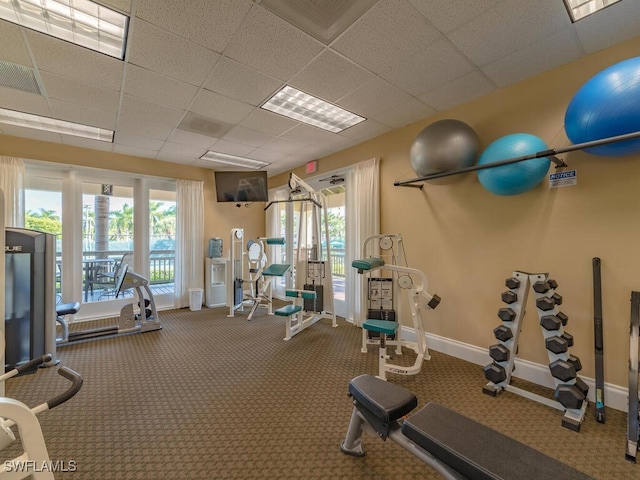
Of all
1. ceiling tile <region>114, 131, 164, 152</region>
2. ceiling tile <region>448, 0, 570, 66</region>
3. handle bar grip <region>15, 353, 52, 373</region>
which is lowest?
handle bar grip <region>15, 353, 52, 373</region>

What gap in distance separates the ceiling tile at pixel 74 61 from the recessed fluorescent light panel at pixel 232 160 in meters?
2.15

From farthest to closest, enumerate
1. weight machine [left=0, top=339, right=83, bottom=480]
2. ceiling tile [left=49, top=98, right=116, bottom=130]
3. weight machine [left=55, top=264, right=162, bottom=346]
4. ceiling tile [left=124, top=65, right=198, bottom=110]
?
weight machine [left=55, top=264, right=162, bottom=346] → ceiling tile [left=49, top=98, right=116, bottom=130] → ceiling tile [left=124, top=65, right=198, bottom=110] → weight machine [left=0, top=339, right=83, bottom=480]

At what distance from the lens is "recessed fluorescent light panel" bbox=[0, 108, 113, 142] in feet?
11.1

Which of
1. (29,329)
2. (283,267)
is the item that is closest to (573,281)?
(283,267)

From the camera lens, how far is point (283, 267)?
14.5 feet

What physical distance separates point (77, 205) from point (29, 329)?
2.99m

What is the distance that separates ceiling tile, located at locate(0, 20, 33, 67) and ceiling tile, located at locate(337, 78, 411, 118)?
2.69m

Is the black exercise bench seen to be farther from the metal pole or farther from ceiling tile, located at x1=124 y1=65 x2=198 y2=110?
ceiling tile, located at x1=124 y1=65 x2=198 y2=110

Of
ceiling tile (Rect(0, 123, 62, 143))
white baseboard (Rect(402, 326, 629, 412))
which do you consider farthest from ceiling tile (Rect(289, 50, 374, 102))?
ceiling tile (Rect(0, 123, 62, 143))

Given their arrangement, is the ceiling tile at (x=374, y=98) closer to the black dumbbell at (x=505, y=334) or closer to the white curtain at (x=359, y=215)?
the white curtain at (x=359, y=215)

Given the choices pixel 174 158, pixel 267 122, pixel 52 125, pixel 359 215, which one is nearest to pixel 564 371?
pixel 359 215

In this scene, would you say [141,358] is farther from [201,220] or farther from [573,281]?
[573,281]

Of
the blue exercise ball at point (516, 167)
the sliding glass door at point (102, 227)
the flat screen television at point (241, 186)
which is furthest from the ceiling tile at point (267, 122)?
the sliding glass door at point (102, 227)

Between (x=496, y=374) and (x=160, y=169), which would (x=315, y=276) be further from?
(x=160, y=169)
